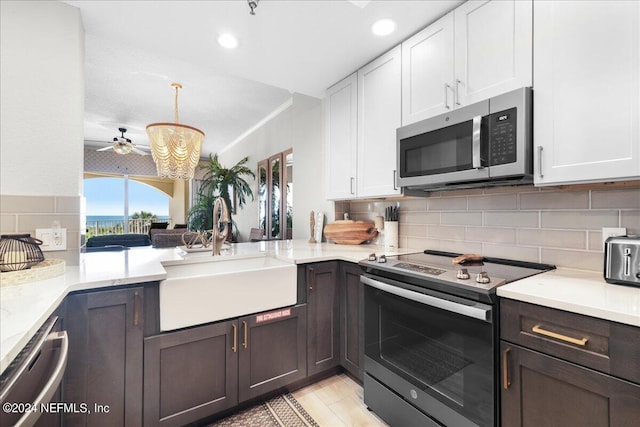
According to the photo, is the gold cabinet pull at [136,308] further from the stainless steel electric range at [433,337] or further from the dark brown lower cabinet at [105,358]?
the stainless steel electric range at [433,337]

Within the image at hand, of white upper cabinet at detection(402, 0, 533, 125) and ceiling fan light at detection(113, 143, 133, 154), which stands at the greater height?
ceiling fan light at detection(113, 143, 133, 154)

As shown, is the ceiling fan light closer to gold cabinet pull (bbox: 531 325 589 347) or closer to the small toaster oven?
gold cabinet pull (bbox: 531 325 589 347)

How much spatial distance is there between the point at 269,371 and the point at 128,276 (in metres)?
0.93

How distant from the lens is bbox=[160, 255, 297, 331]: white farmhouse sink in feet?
4.58

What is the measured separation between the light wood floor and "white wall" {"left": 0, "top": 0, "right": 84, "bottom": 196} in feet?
5.92

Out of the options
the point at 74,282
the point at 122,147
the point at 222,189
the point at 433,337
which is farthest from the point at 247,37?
the point at 122,147

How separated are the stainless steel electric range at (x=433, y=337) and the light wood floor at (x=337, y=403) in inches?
3.1

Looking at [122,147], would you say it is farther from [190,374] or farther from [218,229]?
[190,374]

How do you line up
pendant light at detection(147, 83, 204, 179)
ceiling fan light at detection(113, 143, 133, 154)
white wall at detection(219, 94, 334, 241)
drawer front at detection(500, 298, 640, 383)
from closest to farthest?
drawer front at detection(500, 298, 640, 383)
white wall at detection(219, 94, 334, 241)
pendant light at detection(147, 83, 204, 179)
ceiling fan light at detection(113, 143, 133, 154)

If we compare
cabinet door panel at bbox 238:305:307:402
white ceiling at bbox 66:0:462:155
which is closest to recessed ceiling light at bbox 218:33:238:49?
white ceiling at bbox 66:0:462:155

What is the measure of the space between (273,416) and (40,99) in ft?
6.92

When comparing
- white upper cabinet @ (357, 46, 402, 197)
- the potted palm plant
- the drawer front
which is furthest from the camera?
the potted palm plant

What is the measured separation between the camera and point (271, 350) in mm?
1703

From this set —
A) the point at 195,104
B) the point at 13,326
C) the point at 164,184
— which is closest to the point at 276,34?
the point at 13,326
